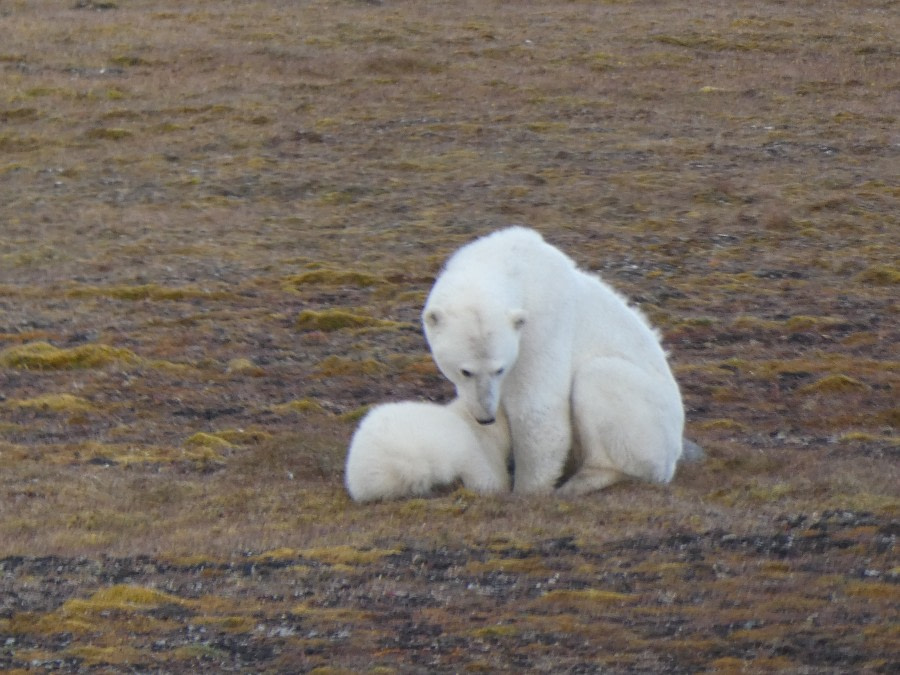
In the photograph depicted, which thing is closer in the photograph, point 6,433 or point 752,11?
point 6,433

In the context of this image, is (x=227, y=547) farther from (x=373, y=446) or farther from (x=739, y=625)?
(x=739, y=625)

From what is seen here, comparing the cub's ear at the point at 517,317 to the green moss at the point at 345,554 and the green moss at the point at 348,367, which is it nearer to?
the green moss at the point at 345,554

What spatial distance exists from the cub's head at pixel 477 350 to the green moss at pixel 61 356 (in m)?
6.15

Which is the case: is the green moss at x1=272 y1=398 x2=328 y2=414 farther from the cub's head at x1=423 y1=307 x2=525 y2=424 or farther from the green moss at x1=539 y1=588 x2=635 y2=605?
the green moss at x1=539 y1=588 x2=635 y2=605

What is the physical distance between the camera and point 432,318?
8289 mm

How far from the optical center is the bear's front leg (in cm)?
874

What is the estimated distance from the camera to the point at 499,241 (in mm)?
8875

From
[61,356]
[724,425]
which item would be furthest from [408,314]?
[724,425]

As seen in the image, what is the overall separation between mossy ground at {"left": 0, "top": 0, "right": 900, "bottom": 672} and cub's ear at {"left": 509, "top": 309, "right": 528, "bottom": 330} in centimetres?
104

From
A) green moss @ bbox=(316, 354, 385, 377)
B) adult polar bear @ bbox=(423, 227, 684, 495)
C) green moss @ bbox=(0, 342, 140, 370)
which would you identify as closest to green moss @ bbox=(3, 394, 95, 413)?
green moss @ bbox=(0, 342, 140, 370)

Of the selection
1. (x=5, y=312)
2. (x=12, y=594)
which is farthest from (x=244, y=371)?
(x=12, y=594)

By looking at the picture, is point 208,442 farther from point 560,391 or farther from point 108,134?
point 108,134

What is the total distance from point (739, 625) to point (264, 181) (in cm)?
1805

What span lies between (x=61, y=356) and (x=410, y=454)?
645 centimetres
